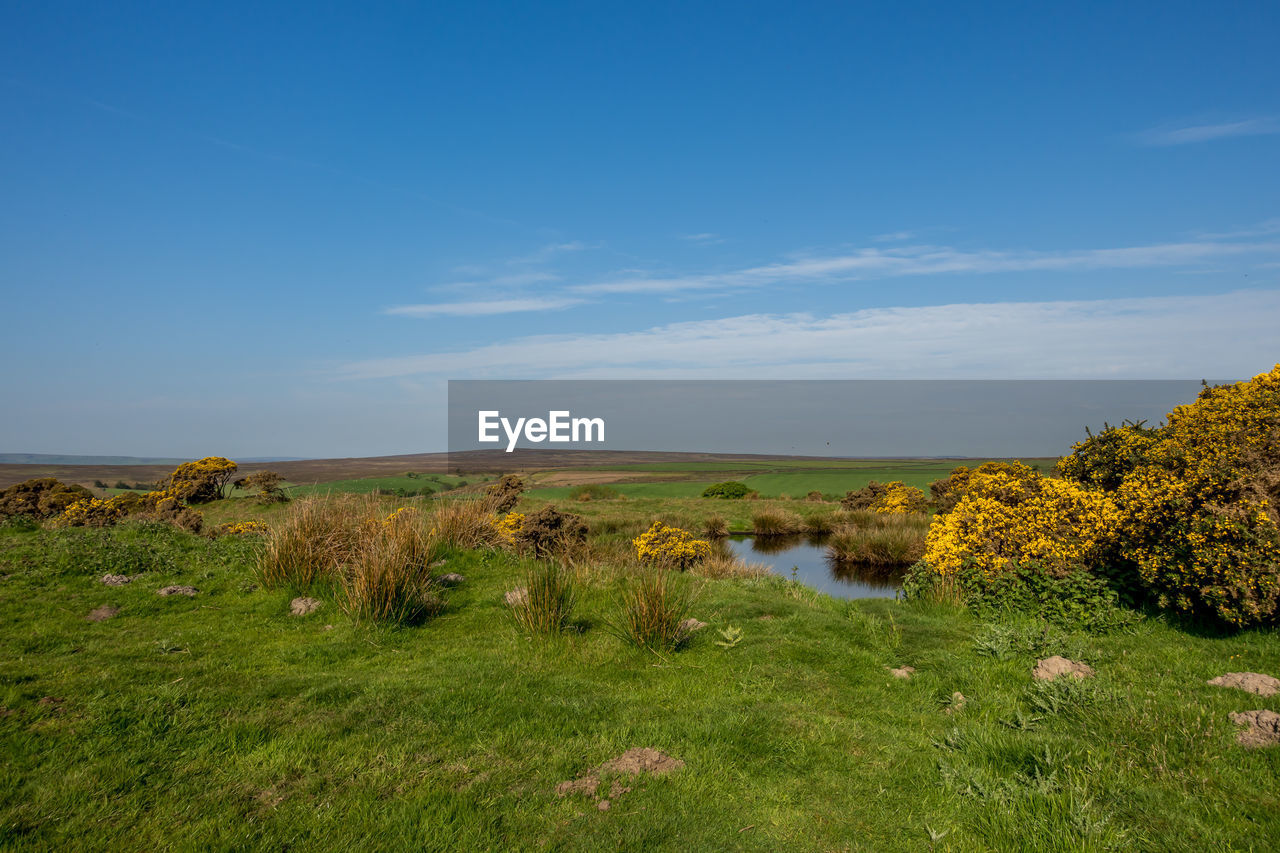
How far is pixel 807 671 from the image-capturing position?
794cm

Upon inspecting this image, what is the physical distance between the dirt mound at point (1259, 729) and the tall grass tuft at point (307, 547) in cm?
1066

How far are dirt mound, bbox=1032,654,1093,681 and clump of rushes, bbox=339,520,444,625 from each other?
7.95 m

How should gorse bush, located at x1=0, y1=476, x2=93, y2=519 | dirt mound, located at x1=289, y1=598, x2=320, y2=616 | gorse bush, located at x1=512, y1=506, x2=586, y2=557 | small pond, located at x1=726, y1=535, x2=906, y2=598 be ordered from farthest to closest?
1. small pond, located at x1=726, y1=535, x2=906, y2=598
2. gorse bush, located at x1=0, y1=476, x2=93, y2=519
3. gorse bush, located at x1=512, y1=506, x2=586, y2=557
4. dirt mound, located at x1=289, y1=598, x2=320, y2=616

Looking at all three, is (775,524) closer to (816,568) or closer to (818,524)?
(818,524)

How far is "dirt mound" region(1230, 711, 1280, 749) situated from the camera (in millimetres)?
5367

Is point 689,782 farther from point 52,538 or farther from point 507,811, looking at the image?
point 52,538

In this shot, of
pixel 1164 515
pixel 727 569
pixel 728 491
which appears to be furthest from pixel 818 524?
pixel 1164 515

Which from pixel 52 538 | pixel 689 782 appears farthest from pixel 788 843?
pixel 52 538

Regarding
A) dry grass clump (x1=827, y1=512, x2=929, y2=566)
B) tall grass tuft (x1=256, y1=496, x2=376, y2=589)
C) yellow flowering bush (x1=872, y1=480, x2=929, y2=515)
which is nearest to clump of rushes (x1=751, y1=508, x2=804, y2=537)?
yellow flowering bush (x1=872, y1=480, x2=929, y2=515)

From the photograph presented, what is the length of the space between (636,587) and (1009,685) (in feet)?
14.9

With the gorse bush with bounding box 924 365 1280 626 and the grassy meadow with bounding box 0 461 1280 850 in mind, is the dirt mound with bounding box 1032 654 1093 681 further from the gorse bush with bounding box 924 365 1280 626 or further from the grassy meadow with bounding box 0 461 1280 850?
the gorse bush with bounding box 924 365 1280 626

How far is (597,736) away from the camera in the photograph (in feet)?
19.2

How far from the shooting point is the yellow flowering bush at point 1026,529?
10.4m

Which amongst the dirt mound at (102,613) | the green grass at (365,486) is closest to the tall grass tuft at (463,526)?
the green grass at (365,486)
